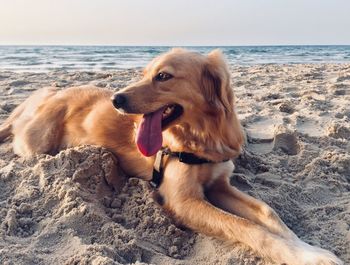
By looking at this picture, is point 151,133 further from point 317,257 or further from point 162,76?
point 317,257

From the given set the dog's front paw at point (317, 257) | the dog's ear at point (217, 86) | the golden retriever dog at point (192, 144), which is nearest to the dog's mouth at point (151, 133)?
the golden retriever dog at point (192, 144)

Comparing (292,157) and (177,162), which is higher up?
(177,162)

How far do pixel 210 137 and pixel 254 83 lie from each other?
5.18m

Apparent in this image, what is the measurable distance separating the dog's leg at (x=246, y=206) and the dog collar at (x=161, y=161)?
0.71 feet

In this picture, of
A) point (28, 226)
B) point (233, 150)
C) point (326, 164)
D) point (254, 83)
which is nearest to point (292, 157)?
point (326, 164)

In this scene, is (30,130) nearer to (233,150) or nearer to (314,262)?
(233,150)

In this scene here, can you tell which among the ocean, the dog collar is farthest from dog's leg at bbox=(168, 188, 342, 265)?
the ocean

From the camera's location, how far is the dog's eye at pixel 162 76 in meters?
3.00

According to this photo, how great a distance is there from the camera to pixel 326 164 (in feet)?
11.9

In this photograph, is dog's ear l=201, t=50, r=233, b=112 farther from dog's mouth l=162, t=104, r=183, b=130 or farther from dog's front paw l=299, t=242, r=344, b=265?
dog's front paw l=299, t=242, r=344, b=265

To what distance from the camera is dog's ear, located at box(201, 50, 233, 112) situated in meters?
3.10

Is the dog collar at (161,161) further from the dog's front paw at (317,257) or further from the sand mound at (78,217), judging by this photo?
the dog's front paw at (317,257)

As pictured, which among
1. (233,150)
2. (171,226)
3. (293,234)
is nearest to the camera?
(293,234)

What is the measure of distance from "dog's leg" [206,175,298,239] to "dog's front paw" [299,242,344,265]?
0.59 feet
